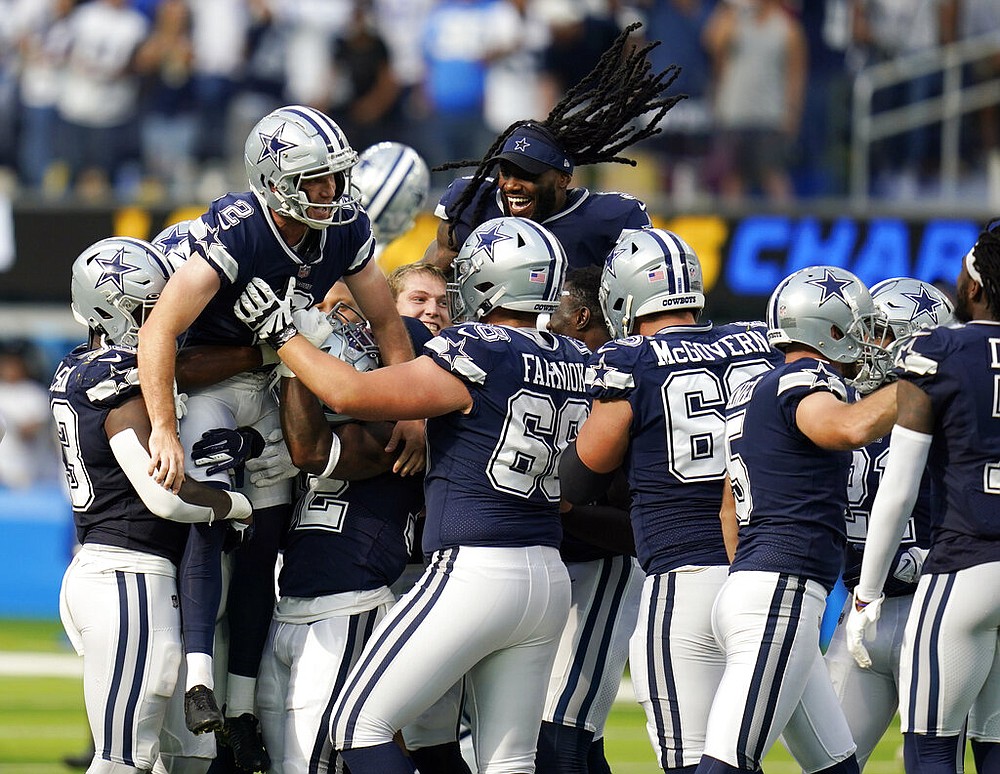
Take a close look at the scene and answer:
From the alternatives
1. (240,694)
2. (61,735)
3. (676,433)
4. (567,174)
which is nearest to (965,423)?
(676,433)

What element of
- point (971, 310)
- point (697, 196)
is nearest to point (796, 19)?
point (697, 196)

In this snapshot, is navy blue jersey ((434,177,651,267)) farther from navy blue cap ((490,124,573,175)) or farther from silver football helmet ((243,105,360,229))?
silver football helmet ((243,105,360,229))

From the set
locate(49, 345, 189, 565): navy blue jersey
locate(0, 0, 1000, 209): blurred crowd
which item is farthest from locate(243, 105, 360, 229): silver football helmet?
locate(0, 0, 1000, 209): blurred crowd

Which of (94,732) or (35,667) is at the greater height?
(94,732)

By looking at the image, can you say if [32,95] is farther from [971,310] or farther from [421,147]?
[971,310]

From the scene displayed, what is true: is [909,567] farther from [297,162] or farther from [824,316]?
[297,162]

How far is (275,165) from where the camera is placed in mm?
4773

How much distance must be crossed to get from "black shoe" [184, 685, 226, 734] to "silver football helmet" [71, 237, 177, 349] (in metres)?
1.08

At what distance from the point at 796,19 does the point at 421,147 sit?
313 centimetres

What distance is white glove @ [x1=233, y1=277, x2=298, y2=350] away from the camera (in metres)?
4.69

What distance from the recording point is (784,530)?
454 cm

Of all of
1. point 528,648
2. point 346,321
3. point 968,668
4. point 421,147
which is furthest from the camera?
point 421,147

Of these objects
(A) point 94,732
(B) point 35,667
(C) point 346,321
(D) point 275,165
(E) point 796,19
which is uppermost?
(E) point 796,19

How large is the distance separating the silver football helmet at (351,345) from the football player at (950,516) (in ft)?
5.62
